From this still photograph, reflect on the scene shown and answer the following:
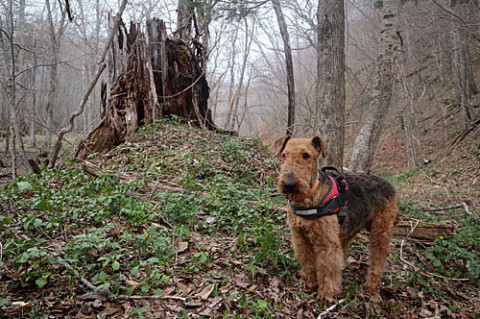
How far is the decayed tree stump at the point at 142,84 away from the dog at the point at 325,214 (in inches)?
210

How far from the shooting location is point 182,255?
3357mm

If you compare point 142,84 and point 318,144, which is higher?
point 142,84

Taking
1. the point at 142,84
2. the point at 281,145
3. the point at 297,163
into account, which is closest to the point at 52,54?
the point at 142,84

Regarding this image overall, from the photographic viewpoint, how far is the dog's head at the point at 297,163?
284 cm

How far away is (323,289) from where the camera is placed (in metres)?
3.14

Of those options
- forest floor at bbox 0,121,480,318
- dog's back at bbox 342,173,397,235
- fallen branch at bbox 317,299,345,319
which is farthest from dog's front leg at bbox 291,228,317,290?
dog's back at bbox 342,173,397,235

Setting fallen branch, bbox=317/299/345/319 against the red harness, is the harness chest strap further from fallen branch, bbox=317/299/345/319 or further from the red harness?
fallen branch, bbox=317/299/345/319

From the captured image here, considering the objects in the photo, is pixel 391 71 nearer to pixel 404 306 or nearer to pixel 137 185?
pixel 404 306

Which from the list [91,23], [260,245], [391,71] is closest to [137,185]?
[260,245]

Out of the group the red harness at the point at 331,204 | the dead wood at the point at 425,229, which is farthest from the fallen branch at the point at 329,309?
the dead wood at the point at 425,229

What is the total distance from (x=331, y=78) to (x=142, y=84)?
4752mm

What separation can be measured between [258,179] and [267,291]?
327 centimetres

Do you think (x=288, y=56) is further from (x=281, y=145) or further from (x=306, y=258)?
(x=306, y=258)

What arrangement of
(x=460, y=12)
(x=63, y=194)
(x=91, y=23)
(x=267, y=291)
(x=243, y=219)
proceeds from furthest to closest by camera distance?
1. (x=91, y=23)
2. (x=460, y=12)
3. (x=63, y=194)
4. (x=243, y=219)
5. (x=267, y=291)
